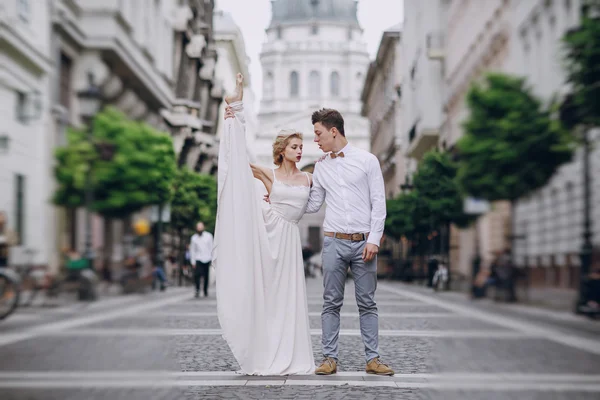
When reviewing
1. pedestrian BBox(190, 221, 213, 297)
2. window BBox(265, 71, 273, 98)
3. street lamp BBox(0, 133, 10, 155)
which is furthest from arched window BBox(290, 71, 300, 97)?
street lamp BBox(0, 133, 10, 155)

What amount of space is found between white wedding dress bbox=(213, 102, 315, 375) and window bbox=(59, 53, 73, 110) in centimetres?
411

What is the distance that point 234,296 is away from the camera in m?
5.89

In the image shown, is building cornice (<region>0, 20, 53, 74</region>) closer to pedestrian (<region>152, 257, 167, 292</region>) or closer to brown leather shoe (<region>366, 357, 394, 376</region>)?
pedestrian (<region>152, 257, 167, 292</region>)

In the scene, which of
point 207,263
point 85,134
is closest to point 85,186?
point 85,134

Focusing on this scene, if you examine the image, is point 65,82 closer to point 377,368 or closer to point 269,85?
point 377,368

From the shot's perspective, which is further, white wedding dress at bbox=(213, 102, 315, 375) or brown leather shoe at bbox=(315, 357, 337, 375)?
brown leather shoe at bbox=(315, 357, 337, 375)

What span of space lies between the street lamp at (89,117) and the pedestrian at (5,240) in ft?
0.41

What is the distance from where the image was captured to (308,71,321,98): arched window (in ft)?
419

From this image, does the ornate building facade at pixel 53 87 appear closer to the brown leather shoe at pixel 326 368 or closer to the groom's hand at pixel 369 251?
the groom's hand at pixel 369 251

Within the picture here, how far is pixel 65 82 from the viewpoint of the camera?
5.21 ft

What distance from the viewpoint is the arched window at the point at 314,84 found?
128 metres

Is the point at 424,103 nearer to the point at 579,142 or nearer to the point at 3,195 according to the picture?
the point at 579,142

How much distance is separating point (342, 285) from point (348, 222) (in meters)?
0.47

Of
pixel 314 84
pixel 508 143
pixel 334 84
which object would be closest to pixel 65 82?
pixel 508 143
